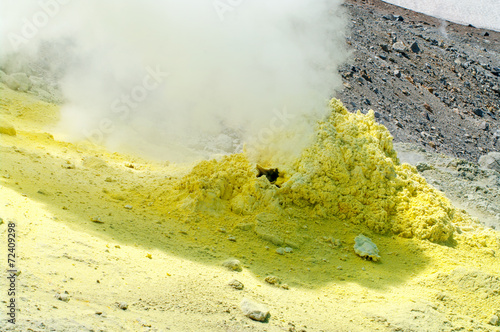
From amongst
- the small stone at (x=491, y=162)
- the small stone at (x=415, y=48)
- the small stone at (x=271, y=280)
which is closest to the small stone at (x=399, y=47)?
the small stone at (x=415, y=48)

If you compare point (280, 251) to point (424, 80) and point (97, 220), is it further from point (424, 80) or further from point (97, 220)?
point (424, 80)

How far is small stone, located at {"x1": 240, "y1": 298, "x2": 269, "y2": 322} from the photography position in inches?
125

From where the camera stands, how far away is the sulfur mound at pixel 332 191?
5000 millimetres

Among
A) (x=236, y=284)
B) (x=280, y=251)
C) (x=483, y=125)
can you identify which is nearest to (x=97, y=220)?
(x=236, y=284)

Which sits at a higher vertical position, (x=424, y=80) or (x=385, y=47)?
(x=385, y=47)

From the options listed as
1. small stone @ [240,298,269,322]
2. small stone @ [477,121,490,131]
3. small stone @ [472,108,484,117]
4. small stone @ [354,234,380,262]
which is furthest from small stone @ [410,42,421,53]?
small stone @ [240,298,269,322]

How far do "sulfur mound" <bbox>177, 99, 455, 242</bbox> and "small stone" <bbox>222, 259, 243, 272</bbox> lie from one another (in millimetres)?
875

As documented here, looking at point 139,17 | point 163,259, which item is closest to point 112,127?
point 139,17

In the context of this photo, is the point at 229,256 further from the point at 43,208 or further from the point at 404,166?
the point at 404,166

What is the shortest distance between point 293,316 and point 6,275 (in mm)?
1897

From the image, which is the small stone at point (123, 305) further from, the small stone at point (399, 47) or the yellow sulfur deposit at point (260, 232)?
the small stone at point (399, 47)

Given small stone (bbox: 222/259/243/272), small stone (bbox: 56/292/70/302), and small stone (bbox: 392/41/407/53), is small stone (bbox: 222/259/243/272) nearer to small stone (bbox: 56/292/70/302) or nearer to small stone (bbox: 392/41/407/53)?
small stone (bbox: 56/292/70/302)

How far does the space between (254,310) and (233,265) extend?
0.79 m

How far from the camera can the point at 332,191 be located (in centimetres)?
516
